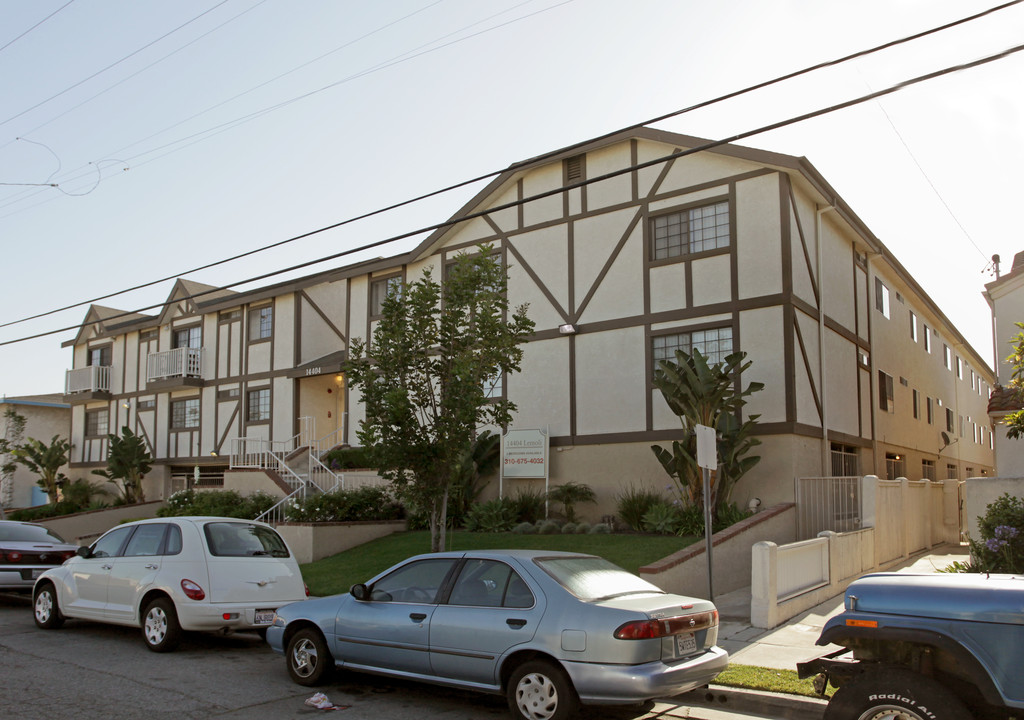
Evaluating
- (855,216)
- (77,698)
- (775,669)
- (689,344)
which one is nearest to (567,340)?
(689,344)

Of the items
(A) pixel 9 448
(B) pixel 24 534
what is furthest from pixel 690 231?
(A) pixel 9 448

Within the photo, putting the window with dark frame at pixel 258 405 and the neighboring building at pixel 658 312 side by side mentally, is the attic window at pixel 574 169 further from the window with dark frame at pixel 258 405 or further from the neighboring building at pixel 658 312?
the window with dark frame at pixel 258 405

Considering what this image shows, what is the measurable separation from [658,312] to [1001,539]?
28.4 ft

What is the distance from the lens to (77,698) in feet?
25.4

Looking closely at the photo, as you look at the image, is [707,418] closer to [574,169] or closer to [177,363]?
[574,169]

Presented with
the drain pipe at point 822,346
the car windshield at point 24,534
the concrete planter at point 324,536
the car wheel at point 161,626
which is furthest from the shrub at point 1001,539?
the car windshield at point 24,534

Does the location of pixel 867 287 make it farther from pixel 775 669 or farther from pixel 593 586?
pixel 593 586

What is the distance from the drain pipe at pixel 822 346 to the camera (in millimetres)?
18266

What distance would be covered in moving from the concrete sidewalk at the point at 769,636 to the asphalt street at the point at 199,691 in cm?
166

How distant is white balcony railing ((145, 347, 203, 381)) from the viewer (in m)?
29.9

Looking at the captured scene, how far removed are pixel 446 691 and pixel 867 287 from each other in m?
18.3

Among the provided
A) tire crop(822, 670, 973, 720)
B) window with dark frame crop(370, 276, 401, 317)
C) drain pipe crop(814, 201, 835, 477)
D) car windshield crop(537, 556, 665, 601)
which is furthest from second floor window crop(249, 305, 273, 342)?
tire crop(822, 670, 973, 720)

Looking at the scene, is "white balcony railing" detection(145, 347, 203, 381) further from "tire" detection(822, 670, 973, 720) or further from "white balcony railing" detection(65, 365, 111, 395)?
"tire" detection(822, 670, 973, 720)

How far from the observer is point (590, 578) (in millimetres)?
7445
